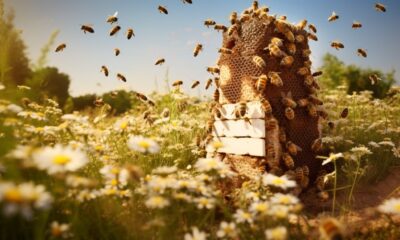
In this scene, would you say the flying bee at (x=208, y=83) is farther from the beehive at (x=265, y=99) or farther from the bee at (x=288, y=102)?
the bee at (x=288, y=102)

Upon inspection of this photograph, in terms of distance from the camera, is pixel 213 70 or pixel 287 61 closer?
pixel 287 61

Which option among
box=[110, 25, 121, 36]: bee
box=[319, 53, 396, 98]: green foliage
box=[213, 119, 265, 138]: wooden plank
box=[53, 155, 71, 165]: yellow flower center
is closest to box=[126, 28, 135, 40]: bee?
box=[110, 25, 121, 36]: bee

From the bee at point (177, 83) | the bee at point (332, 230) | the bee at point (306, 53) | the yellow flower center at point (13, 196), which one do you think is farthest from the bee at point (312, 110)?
the yellow flower center at point (13, 196)

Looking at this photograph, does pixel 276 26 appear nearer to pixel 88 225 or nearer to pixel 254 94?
pixel 254 94

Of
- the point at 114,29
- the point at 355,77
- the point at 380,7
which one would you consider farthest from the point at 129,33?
the point at 355,77

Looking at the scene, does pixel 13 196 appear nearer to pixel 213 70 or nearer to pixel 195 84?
pixel 213 70

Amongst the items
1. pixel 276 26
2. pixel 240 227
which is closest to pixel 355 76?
pixel 276 26
